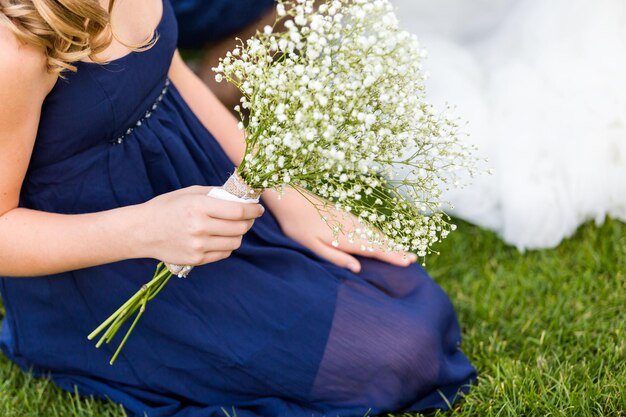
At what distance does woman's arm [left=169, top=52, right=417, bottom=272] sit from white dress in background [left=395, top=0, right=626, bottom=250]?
29.1 inches

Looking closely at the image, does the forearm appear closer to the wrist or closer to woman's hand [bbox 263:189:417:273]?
the wrist

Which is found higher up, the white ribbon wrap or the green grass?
the white ribbon wrap

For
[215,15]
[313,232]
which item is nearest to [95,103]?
[313,232]

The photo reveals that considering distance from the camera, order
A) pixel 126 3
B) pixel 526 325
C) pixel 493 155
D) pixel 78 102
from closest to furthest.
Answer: pixel 78 102, pixel 126 3, pixel 526 325, pixel 493 155

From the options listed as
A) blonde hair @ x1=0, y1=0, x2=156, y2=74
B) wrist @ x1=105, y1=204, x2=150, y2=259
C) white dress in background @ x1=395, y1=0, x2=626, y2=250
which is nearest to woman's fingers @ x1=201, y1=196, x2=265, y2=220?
wrist @ x1=105, y1=204, x2=150, y2=259

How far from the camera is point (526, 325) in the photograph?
218 cm

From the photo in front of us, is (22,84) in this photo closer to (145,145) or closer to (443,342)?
(145,145)

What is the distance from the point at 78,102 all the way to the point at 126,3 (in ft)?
0.85

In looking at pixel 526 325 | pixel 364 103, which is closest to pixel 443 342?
pixel 526 325

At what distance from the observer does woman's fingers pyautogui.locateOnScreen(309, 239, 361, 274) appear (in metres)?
1.93

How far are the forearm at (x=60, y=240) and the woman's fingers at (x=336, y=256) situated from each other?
54 centimetres

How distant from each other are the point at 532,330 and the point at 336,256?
2.05 feet

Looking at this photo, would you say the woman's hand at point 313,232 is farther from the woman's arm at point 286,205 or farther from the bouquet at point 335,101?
the bouquet at point 335,101

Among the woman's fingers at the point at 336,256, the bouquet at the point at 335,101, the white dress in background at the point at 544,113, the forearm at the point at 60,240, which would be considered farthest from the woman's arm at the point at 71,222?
the white dress in background at the point at 544,113
